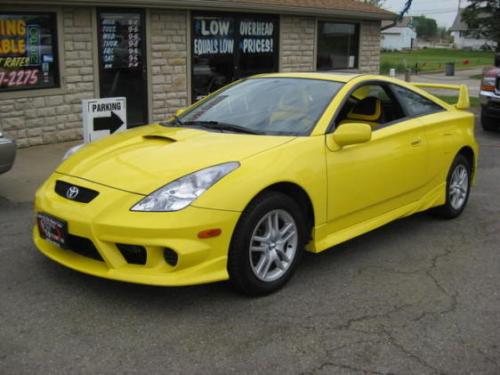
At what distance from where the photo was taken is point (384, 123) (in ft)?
17.6

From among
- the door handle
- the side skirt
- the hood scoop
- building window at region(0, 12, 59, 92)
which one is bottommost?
the side skirt

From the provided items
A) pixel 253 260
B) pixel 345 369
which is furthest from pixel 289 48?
pixel 345 369

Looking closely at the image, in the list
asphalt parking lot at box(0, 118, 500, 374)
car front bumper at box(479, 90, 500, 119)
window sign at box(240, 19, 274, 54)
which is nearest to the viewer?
asphalt parking lot at box(0, 118, 500, 374)

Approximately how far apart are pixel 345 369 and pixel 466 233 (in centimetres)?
295

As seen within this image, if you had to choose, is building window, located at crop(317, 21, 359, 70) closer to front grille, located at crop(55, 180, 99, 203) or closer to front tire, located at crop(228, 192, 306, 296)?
front tire, located at crop(228, 192, 306, 296)

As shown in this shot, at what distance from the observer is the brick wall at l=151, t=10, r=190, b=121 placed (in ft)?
37.0

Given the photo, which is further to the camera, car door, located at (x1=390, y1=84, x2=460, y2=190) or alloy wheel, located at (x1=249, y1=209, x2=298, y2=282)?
car door, located at (x1=390, y1=84, x2=460, y2=190)

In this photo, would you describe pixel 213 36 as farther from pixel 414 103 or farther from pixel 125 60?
pixel 414 103

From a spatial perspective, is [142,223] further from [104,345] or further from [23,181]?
[23,181]

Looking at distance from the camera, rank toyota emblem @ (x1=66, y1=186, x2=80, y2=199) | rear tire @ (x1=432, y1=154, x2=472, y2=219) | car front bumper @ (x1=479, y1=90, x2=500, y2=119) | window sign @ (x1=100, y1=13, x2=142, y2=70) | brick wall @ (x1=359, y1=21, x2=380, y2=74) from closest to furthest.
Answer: toyota emblem @ (x1=66, y1=186, x2=80, y2=199)
rear tire @ (x1=432, y1=154, x2=472, y2=219)
window sign @ (x1=100, y1=13, x2=142, y2=70)
car front bumper @ (x1=479, y1=90, x2=500, y2=119)
brick wall @ (x1=359, y1=21, x2=380, y2=74)

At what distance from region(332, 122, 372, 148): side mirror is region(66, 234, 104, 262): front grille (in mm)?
1854

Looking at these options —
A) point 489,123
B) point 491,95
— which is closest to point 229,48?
point 491,95

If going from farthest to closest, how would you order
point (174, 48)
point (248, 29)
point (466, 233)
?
point (248, 29) → point (174, 48) → point (466, 233)

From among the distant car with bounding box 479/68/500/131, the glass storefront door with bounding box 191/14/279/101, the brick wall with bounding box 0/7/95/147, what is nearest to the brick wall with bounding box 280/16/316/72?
the glass storefront door with bounding box 191/14/279/101
